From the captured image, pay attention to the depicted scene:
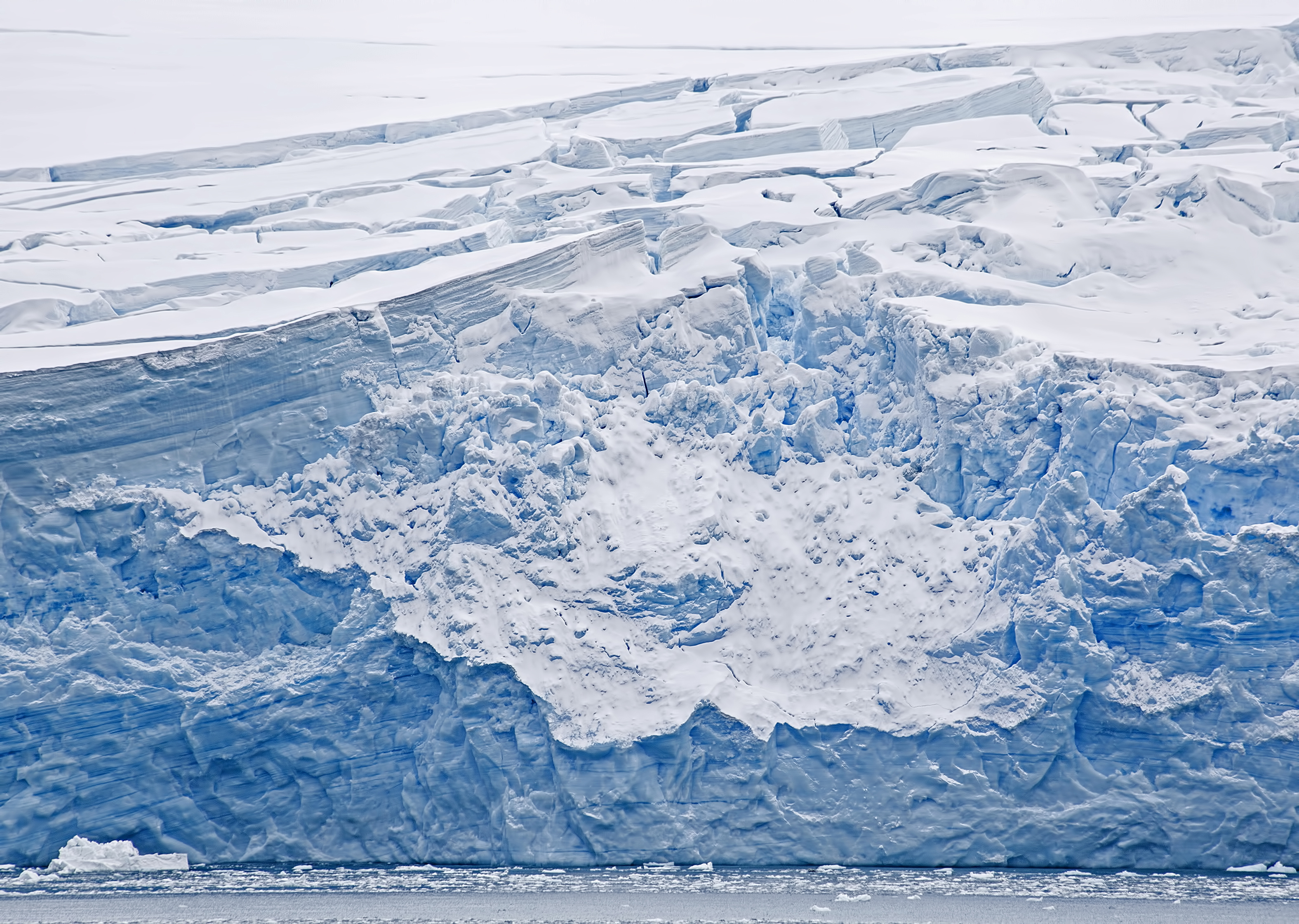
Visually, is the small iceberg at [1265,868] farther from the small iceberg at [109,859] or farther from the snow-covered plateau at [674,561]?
the small iceberg at [109,859]

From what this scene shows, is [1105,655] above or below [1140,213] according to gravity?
below

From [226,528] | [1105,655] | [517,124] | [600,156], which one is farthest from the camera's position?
[517,124]

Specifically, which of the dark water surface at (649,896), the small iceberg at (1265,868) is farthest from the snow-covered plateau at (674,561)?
the dark water surface at (649,896)

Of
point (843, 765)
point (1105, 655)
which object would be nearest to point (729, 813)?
point (843, 765)

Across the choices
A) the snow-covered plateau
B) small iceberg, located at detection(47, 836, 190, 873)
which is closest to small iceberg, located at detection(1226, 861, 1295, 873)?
the snow-covered plateau

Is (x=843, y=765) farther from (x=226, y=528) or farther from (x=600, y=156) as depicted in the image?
(x=600, y=156)

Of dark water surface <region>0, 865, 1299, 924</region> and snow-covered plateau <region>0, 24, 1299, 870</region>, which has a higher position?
snow-covered plateau <region>0, 24, 1299, 870</region>

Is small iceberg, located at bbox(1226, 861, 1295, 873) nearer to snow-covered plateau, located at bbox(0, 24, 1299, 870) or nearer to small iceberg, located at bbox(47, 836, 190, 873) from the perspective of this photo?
snow-covered plateau, located at bbox(0, 24, 1299, 870)
